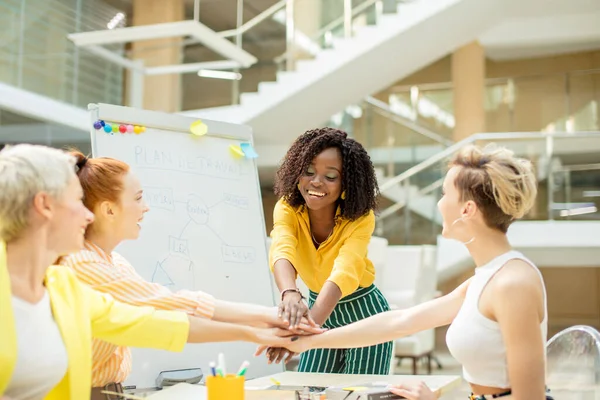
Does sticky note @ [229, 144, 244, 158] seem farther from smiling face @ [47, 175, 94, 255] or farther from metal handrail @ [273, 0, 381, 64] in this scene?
metal handrail @ [273, 0, 381, 64]

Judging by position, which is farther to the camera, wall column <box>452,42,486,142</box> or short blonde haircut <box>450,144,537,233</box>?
wall column <box>452,42,486,142</box>

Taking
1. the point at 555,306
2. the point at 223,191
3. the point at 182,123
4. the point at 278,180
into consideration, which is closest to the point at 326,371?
the point at 278,180

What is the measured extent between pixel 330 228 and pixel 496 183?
0.90 meters

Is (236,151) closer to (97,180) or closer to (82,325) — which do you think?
(97,180)

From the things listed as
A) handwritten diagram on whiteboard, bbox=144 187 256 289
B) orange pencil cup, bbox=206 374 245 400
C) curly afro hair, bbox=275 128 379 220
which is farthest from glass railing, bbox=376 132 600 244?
orange pencil cup, bbox=206 374 245 400

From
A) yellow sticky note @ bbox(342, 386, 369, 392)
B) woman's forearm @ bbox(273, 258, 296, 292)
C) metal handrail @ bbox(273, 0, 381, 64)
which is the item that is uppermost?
metal handrail @ bbox(273, 0, 381, 64)

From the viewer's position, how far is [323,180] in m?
2.32

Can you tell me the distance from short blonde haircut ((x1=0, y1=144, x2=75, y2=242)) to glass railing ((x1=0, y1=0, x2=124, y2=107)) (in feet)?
20.5

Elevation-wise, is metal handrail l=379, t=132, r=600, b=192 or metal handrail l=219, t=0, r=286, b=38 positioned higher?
metal handrail l=219, t=0, r=286, b=38

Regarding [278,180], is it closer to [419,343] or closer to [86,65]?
[419,343]

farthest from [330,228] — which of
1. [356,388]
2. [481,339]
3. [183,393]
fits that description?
[481,339]

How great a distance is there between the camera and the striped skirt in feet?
7.63

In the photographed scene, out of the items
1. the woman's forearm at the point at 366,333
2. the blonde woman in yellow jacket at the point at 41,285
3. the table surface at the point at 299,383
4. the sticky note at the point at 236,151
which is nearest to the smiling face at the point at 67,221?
the blonde woman in yellow jacket at the point at 41,285

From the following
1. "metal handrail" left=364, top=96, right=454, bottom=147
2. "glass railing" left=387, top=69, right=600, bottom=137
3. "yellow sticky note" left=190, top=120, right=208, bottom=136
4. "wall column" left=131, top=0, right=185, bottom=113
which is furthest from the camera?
"glass railing" left=387, top=69, right=600, bottom=137
